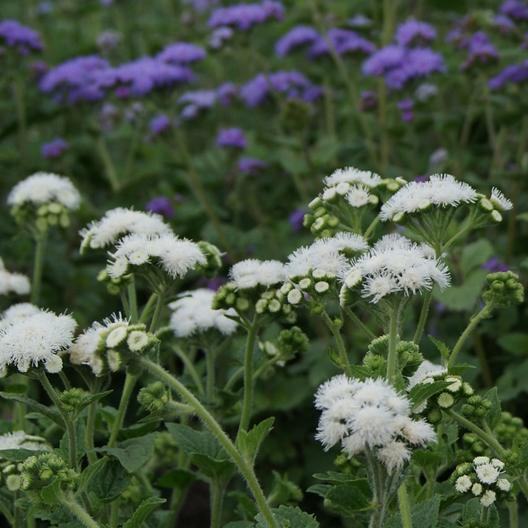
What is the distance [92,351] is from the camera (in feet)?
7.84

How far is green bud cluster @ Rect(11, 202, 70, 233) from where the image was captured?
374 centimetres

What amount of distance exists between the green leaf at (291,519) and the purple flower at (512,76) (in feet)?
10.4

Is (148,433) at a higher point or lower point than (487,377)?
higher

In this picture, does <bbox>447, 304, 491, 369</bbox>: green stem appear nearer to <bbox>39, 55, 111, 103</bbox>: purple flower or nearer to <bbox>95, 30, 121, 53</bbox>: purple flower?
<bbox>39, 55, 111, 103</bbox>: purple flower

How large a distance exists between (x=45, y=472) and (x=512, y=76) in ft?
11.5

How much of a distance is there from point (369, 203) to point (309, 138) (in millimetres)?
3578

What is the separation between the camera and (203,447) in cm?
287

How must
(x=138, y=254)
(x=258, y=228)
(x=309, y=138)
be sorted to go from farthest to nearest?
(x=309, y=138) → (x=258, y=228) → (x=138, y=254)

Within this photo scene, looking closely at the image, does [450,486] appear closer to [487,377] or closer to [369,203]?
[369,203]

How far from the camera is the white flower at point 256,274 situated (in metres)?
2.67

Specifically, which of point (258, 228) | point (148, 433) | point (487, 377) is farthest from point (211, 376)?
point (258, 228)

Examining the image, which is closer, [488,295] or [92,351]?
[92,351]

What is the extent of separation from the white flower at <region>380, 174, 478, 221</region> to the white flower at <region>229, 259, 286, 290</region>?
0.31 m

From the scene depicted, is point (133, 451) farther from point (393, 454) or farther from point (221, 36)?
point (221, 36)
